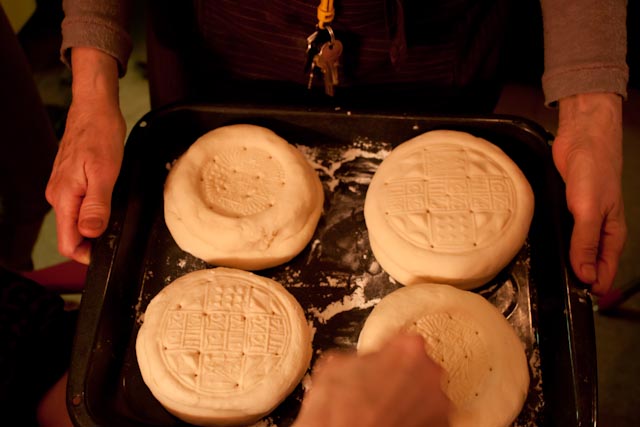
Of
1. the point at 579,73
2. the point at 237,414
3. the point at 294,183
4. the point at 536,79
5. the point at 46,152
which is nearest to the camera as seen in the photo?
the point at 237,414

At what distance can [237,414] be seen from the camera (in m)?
1.22

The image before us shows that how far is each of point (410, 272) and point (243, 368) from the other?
0.46 meters

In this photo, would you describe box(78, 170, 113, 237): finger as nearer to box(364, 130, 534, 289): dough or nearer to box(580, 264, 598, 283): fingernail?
box(364, 130, 534, 289): dough

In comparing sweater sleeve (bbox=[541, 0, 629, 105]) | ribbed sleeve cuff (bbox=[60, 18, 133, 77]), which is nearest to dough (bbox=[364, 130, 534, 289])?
sweater sleeve (bbox=[541, 0, 629, 105])

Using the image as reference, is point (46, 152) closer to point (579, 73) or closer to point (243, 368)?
point (243, 368)

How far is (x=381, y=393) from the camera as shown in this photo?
2.68 ft

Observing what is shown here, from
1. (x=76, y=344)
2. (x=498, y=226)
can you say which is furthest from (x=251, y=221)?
(x=498, y=226)

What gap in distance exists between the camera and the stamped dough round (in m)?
1.23

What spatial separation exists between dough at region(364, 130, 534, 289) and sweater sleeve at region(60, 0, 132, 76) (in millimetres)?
761

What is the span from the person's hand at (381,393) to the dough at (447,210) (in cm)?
53

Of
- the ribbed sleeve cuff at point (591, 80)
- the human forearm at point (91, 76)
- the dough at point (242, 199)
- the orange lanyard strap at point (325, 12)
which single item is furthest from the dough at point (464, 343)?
the human forearm at point (91, 76)

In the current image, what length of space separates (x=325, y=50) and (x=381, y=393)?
850 mm

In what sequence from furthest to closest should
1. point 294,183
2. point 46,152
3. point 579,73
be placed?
1. point 46,152
2. point 294,183
3. point 579,73

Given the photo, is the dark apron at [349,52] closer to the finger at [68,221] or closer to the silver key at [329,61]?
the silver key at [329,61]
